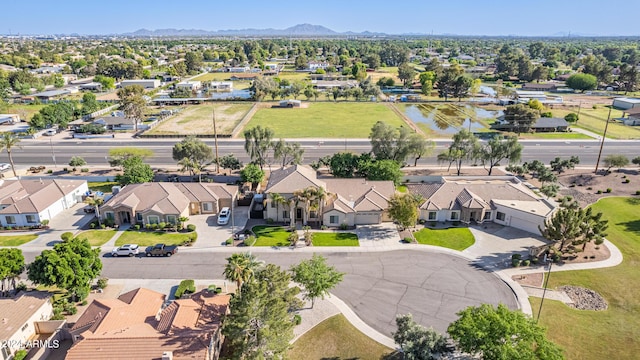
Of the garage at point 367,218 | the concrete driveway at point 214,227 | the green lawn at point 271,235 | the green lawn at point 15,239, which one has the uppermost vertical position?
the garage at point 367,218

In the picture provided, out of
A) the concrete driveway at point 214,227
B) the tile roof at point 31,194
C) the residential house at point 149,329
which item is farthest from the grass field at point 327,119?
the residential house at point 149,329

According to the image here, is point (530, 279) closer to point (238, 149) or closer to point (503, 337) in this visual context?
point (503, 337)

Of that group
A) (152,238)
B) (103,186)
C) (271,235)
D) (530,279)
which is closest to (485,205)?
(530,279)

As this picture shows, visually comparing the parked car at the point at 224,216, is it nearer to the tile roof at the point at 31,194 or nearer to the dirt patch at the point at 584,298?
the tile roof at the point at 31,194

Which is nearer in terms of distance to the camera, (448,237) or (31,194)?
(448,237)

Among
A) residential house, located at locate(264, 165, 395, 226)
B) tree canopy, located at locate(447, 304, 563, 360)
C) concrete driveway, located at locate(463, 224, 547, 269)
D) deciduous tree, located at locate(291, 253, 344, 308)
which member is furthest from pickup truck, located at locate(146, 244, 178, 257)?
concrete driveway, located at locate(463, 224, 547, 269)

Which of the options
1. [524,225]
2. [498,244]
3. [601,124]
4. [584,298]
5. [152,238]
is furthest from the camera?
[601,124]
